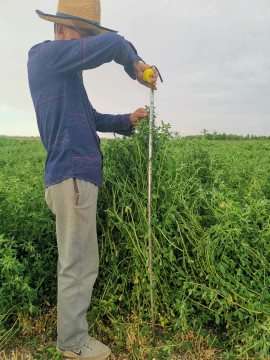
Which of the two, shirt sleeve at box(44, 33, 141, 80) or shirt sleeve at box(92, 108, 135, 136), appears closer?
shirt sleeve at box(44, 33, 141, 80)

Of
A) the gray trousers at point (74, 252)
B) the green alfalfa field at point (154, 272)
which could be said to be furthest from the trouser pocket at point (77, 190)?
the green alfalfa field at point (154, 272)

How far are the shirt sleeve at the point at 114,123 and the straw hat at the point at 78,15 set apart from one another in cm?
62

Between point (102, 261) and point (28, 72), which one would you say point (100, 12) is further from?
point (102, 261)

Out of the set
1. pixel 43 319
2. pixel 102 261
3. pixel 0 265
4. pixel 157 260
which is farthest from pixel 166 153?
pixel 43 319

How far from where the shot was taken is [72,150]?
195cm

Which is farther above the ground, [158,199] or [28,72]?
[28,72]

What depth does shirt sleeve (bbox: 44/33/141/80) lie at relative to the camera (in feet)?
5.90

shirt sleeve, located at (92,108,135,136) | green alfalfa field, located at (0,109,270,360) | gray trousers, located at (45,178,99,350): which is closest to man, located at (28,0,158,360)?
gray trousers, located at (45,178,99,350)

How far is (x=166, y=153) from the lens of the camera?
222 cm

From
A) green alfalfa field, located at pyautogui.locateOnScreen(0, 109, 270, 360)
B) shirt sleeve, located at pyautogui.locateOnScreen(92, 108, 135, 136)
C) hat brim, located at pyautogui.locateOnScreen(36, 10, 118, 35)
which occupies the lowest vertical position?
green alfalfa field, located at pyautogui.locateOnScreen(0, 109, 270, 360)

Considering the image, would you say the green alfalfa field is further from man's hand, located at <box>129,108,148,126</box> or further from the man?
the man

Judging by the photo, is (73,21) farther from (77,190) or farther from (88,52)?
(77,190)

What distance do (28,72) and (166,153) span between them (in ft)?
3.47

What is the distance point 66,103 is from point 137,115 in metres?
0.54
